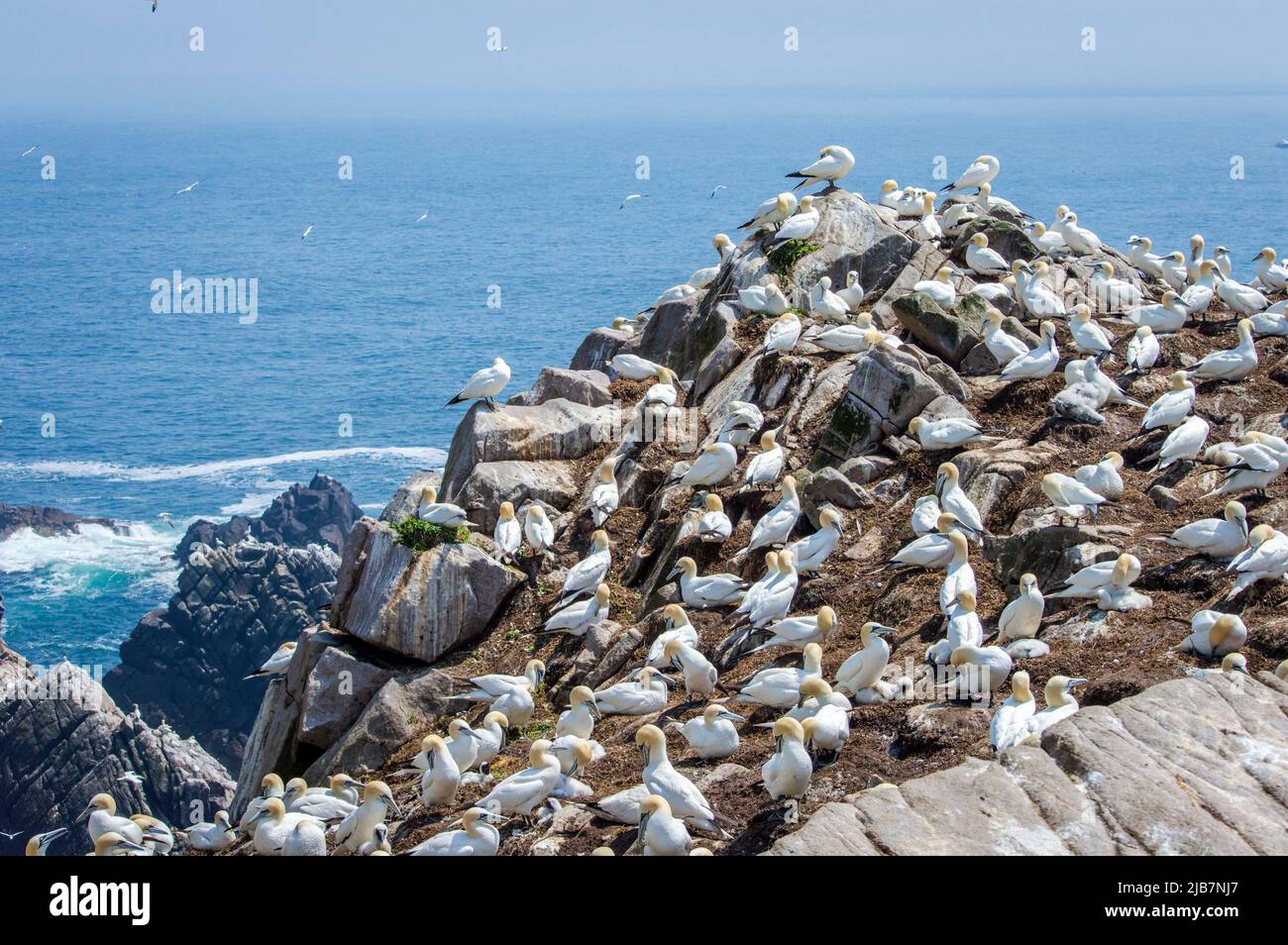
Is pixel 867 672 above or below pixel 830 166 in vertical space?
below

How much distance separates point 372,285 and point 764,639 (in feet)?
311

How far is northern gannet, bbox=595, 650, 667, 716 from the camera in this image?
526 inches

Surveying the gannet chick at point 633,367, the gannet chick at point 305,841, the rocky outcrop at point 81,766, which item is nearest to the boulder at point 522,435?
the gannet chick at point 633,367

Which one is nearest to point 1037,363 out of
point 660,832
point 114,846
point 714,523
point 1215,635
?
point 714,523

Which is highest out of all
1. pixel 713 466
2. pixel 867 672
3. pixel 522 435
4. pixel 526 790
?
pixel 522 435

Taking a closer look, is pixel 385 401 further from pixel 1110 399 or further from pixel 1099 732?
pixel 1099 732

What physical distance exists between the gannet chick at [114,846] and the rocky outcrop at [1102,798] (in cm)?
782

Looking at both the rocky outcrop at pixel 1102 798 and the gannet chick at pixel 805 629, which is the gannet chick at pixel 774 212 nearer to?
the gannet chick at pixel 805 629

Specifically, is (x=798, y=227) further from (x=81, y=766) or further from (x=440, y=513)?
(x=81, y=766)

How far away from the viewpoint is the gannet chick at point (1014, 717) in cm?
1003

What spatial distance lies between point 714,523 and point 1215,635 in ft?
20.9

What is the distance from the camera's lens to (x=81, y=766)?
32062 millimetres

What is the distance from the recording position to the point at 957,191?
1049 inches
